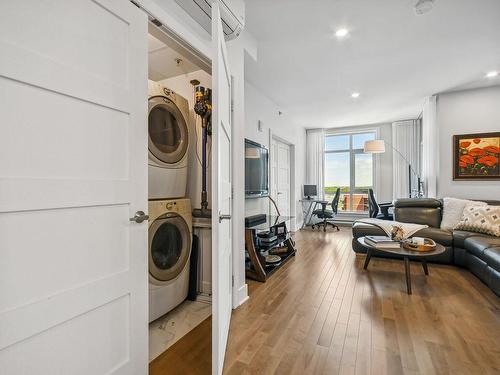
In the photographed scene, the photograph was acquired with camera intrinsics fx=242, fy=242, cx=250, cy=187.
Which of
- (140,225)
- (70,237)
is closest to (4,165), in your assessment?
(70,237)

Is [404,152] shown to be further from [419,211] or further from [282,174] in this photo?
[282,174]

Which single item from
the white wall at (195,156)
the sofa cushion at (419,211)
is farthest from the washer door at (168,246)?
the sofa cushion at (419,211)

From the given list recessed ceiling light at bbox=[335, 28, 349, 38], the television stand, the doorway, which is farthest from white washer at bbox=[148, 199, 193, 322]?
the doorway

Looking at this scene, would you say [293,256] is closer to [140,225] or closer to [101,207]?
[140,225]

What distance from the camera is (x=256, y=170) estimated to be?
12.5ft

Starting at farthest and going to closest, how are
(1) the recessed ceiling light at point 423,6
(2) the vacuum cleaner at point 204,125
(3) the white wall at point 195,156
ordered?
(3) the white wall at point 195,156 < (2) the vacuum cleaner at point 204,125 < (1) the recessed ceiling light at point 423,6

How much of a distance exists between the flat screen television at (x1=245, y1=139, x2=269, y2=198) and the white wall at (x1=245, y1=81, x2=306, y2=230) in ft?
0.42

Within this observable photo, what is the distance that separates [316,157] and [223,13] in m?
5.57

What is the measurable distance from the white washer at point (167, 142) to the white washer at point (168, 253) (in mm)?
157

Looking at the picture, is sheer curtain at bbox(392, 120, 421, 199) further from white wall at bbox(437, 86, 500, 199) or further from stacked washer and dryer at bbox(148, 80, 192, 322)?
stacked washer and dryer at bbox(148, 80, 192, 322)

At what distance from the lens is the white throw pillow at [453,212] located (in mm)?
3502

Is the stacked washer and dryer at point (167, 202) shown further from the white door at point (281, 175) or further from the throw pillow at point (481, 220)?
the throw pillow at point (481, 220)

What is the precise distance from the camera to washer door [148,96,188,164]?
6.48 feet

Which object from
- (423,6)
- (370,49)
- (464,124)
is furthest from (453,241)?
(423,6)
